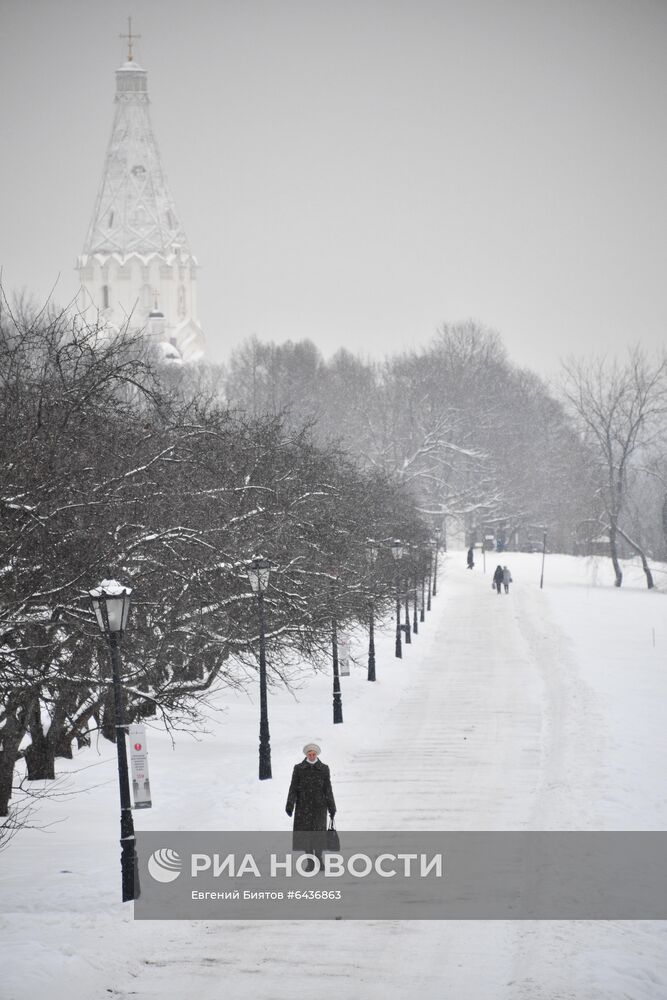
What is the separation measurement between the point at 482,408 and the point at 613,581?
38039mm

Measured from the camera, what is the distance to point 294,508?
23.4 meters

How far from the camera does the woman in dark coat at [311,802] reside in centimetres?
1300

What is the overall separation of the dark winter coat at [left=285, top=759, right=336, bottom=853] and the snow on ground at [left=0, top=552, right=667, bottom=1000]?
66.4 inches

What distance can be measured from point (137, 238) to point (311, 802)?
142 meters

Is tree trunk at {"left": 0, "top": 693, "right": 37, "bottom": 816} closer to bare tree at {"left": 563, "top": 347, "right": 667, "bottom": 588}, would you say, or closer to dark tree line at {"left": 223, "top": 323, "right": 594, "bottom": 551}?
bare tree at {"left": 563, "top": 347, "right": 667, "bottom": 588}

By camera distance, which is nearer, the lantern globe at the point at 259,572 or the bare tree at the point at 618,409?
the lantern globe at the point at 259,572

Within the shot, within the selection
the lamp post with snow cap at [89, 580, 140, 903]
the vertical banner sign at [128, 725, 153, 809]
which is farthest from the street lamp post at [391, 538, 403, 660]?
the lamp post with snow cap at [89, 580, 140, 903]

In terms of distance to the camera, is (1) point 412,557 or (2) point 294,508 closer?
(2) point 294,508

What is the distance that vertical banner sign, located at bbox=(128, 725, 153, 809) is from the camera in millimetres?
14320

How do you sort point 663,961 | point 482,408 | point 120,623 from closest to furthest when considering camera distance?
point 663,961 < point 120,623 < point 482,408

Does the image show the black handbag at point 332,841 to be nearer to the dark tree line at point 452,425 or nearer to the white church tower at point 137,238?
the dark tree line at point 452,425

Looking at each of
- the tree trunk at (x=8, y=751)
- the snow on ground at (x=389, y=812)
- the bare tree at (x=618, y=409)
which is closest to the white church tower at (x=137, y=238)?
the bare tree at (x=618, y=409)

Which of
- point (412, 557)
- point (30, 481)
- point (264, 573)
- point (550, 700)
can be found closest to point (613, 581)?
point (412, 557)

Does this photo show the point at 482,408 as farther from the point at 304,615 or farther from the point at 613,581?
the point at 304,615
